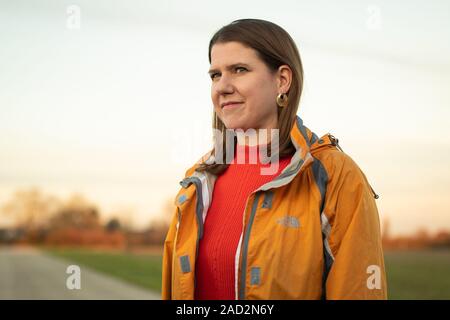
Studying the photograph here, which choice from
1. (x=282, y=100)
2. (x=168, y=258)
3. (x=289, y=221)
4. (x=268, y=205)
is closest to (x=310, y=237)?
(x=289, y=221)

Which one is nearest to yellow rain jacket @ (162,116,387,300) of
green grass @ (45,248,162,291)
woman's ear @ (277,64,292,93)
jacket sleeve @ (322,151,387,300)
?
jacket sleeve @ (322,151,387,300)

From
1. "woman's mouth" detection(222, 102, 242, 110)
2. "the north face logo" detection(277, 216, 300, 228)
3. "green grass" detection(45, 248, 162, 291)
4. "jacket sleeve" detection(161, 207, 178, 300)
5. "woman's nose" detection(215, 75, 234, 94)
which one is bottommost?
"green grass" detection(45, 248, 162, 291)

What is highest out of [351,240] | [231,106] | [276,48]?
[276,48]

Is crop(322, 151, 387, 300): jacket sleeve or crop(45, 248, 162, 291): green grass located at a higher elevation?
crop(322, 151, 387, 300): jacket sleeve

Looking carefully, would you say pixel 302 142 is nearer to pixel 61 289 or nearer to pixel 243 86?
pixel 243 86

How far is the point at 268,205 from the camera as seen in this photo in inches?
94.1

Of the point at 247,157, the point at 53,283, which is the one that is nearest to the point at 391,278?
the point at 53,283

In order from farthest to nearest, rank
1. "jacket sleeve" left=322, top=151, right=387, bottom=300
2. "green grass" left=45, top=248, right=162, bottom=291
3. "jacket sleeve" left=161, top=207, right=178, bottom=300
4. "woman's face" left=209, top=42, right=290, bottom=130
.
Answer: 1. "green grass" left=45, top=248, right=162, bottom=291
2. "jacket sleeve" left=161, top=207, right=178, bottom=300
3. "woman's face" left=209, top=42, right=290, bottom=130
4. "jacket sleeve" left=322, top=151, right=387, bottom=300

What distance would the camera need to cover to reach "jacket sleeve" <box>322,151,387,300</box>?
2.23m

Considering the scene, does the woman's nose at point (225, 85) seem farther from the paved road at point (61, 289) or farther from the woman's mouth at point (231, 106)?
the paved road at point (61, 289)

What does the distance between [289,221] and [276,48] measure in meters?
0.82

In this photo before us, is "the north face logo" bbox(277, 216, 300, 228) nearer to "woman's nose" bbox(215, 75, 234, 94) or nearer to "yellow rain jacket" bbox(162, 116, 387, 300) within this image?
"yellow rain jacket" bbox(162, 116, 387, 300)

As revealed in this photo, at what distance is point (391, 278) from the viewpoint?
20484 mm

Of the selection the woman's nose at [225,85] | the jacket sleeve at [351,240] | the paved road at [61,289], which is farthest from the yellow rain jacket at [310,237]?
the paved road at [61,289]
